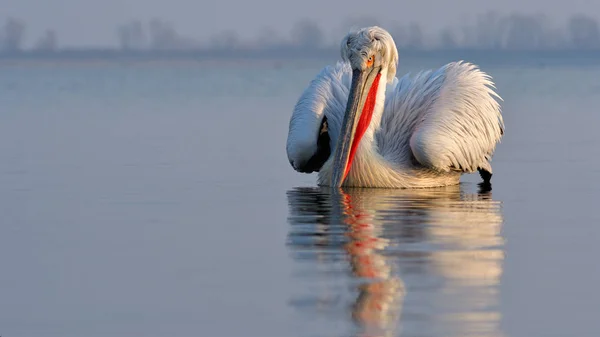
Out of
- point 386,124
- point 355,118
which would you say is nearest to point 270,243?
point 355,118

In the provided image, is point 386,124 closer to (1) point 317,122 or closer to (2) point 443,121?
(2) point 443,121

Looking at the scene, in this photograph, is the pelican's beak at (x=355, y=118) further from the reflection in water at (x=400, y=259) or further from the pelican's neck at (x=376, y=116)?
the reflection in water at (x=400, y=259)

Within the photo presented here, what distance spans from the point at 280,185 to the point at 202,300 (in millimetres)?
4393

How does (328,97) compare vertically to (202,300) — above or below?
above

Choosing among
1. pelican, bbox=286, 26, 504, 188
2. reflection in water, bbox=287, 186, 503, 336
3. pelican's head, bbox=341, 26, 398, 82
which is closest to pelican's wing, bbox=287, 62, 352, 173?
Answer: pelican, bbox=286, 26, 504, 188

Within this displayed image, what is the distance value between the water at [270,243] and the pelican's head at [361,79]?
229 mm

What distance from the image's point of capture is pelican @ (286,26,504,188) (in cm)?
1040

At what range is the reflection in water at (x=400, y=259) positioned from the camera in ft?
20.3

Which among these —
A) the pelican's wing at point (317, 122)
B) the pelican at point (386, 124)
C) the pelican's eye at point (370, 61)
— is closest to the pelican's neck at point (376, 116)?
the pelican at point (386, 124)

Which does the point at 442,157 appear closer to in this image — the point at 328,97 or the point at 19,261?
the point at 328,97

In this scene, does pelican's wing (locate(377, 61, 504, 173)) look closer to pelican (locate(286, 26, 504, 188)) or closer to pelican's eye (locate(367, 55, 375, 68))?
pelican (locate(286, 26, 504, 188))

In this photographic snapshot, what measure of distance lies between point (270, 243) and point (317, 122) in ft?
8.62

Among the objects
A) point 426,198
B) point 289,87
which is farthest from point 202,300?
point 289,87

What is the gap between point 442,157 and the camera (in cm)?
1047
